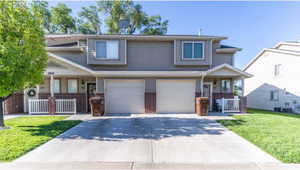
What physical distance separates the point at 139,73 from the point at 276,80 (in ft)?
44.3

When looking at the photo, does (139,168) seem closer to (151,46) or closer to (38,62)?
(38,62)

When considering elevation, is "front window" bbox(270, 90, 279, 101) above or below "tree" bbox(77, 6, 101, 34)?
below

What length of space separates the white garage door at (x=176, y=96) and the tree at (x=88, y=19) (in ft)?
53.3

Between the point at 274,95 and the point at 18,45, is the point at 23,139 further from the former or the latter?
the point at 274,95

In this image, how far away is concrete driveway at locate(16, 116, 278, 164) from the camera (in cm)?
344

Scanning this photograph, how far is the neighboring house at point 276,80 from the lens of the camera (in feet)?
37.9

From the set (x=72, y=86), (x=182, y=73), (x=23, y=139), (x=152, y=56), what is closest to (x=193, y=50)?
(x=182, y=73)

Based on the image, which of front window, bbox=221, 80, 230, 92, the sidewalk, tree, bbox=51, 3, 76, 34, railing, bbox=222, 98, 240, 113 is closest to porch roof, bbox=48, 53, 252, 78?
front window, bbox=221, 80, 230, 92

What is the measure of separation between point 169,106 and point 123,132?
4.88 m

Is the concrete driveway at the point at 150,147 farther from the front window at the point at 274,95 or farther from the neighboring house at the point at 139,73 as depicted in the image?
the front window at the point at 274,95

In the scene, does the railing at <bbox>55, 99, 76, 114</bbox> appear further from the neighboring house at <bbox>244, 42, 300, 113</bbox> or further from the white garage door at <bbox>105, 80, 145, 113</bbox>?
the neighboring house at <bbox>244, 42, 300, 113</bbox>

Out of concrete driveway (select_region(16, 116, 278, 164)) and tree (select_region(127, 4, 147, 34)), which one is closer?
concrete driveway (select_region(16, 116, 278, 164))

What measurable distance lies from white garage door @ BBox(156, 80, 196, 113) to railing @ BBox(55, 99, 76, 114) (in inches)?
233

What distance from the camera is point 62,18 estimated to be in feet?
63.3
